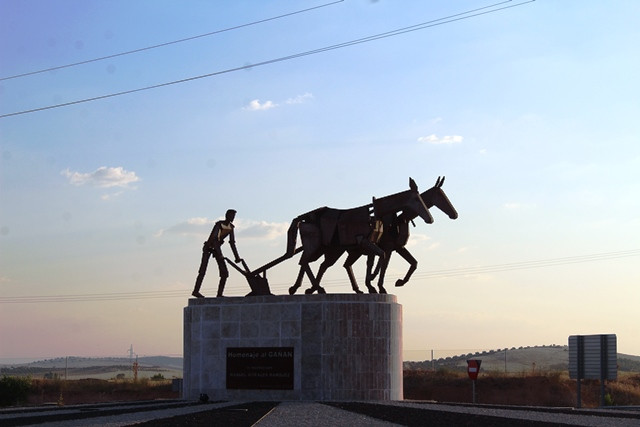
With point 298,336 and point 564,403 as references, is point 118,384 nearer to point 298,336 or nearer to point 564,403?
point 564,403

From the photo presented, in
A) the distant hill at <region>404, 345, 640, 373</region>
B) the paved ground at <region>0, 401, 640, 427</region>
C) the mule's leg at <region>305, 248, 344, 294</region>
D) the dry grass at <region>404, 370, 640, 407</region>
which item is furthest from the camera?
the distant hill at <region>404, 345, 640, 373</region>

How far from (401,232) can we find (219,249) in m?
6.20

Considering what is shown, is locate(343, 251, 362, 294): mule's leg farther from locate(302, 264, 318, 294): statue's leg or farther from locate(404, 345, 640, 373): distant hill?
locate(404, 345, 640, 373): distant hill

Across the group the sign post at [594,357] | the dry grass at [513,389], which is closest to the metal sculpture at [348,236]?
the sign post at [594,357]

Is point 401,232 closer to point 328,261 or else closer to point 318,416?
point 328,261

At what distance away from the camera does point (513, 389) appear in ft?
190

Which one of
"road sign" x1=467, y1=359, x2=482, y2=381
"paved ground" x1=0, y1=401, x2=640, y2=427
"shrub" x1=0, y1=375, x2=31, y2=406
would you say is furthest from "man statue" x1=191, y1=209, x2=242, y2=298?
"shrub" x1=0, y1=375, x2=31, y2=406

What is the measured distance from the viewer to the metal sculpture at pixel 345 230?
101 ft

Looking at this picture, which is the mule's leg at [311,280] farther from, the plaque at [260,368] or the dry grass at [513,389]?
the dry grass at [513,389]

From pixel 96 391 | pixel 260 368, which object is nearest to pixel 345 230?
pixel 260 368

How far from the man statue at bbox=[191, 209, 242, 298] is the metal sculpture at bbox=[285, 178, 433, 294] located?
2.08 metres

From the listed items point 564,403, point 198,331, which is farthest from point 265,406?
point 564,403

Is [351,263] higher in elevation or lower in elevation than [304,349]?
higher

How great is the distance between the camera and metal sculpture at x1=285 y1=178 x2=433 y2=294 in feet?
101
